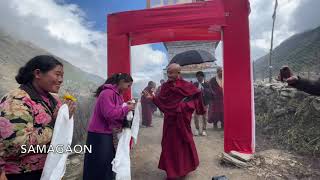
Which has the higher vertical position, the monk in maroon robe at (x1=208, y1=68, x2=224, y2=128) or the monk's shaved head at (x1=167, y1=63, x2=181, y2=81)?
the monk's shaved head at (x1=167, y1=63, x2=181, y2=81)

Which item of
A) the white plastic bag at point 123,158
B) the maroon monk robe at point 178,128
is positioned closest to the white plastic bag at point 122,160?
the white plastic bag at point 123,158

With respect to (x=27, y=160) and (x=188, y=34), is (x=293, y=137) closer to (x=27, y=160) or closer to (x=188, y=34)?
(x=188, y=34)

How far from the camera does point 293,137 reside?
5.83 meters

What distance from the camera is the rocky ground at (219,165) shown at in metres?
4.40

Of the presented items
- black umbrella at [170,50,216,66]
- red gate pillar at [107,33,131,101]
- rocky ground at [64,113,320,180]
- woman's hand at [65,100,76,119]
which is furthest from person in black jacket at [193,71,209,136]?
woman's hand at [65,100,76,119]

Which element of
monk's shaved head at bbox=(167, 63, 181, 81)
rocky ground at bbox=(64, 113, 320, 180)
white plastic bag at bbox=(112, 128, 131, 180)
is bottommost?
rocky ground at bbox=(64, 113, 320, 180)

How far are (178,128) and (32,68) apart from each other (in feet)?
8.86

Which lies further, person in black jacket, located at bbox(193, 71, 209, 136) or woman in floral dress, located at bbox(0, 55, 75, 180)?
person in black jacket, located at bbox(193, 71, 209, 136)

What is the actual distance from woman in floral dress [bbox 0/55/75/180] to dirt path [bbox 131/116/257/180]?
302 centimetres

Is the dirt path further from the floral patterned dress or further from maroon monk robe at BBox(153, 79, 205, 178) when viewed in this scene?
the floral patterned dress

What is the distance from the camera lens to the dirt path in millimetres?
4453

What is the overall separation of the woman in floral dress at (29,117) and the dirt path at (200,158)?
3.02 meters

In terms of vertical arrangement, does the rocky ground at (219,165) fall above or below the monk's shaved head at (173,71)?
below

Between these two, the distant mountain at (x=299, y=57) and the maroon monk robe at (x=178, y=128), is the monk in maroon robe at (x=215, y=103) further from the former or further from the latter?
the maroon monk robe at (x=178, y=128)
